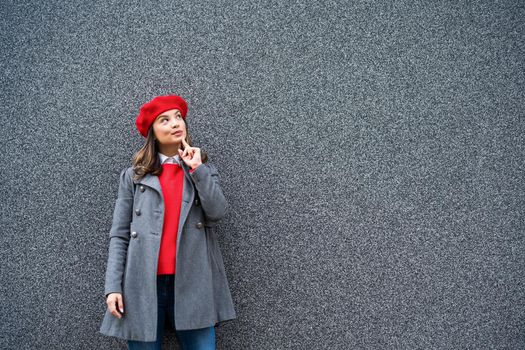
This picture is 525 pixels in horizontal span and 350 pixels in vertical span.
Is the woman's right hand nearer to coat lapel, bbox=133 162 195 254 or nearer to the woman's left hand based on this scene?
coat lapel, bbox=133 162 195 254

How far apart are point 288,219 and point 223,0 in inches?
34.3

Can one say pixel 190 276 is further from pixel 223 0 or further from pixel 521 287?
pixel 521 287

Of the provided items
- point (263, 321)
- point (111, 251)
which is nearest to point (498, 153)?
point (263, 321)

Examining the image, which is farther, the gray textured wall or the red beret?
the gray textured wall

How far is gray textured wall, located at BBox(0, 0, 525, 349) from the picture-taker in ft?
5.03

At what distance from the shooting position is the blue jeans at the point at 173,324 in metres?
1.25

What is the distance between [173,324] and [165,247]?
0.25 m

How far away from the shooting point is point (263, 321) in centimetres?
154

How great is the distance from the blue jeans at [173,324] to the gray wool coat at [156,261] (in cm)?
4

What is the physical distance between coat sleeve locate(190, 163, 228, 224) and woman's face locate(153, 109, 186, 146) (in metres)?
0.15

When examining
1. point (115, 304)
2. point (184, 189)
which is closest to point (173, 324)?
point (115, 304)

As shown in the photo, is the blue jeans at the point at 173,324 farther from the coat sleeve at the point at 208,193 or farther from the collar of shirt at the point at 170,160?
the collar of shirt at the point at 170,160

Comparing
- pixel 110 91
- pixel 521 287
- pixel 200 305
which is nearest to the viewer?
pixel 200 305

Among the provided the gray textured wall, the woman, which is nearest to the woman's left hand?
the woman
